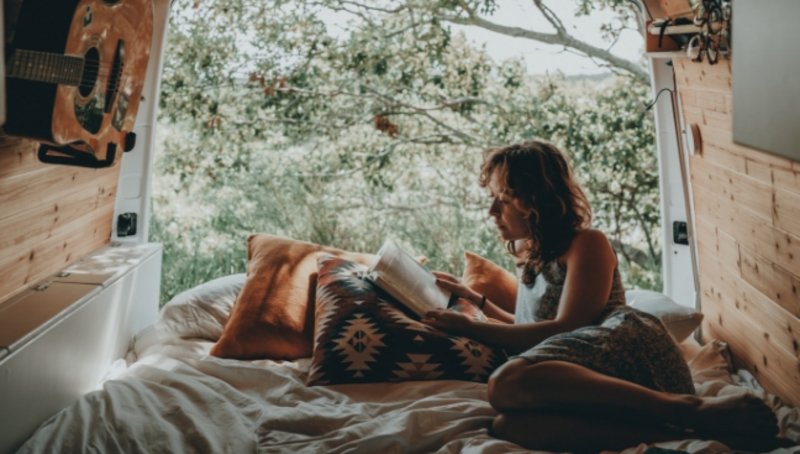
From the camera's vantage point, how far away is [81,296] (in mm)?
2252

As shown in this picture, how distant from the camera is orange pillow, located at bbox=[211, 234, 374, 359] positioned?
263 cm

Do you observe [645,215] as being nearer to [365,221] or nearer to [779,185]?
[365,221]

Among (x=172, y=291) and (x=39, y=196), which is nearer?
(x=39, y=196)

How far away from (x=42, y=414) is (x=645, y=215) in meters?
3.13

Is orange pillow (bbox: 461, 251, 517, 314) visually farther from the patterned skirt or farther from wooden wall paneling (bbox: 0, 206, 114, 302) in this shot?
wooden wall paneling (bbox: 0, 206, 114, 302)

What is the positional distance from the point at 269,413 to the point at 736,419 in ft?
3.76

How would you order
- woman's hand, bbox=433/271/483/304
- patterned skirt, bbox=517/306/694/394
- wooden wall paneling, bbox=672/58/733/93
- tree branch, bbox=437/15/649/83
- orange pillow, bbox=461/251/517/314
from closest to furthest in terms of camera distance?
patterned skirt, bbox=517/306/694/394
wooden wall paneling, bbox=672/58/733/93
woman's hand, bbox=433/271/483/304
orange pillow, bbox=461/251/517/314
tree branch, bbox=437/15/649/83

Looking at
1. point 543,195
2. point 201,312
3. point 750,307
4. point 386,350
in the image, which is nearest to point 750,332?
point 750,307

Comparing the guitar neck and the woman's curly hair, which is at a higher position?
the guitar neck

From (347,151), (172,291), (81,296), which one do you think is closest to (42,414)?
(81,296)

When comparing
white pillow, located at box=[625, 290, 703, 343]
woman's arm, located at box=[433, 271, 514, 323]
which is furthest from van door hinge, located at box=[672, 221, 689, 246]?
woman's arm, located at box=[433, 271, 514, 323]

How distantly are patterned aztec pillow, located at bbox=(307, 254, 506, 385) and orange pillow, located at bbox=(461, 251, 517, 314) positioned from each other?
21.3 inches

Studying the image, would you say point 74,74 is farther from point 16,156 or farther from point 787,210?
point 787,210

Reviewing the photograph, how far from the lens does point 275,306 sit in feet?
8.99
